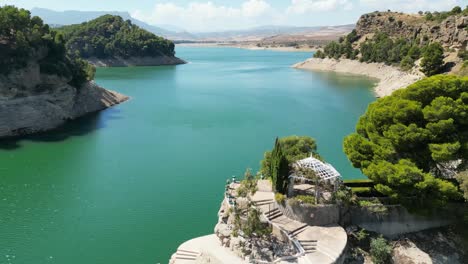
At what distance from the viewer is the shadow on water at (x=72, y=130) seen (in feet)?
170

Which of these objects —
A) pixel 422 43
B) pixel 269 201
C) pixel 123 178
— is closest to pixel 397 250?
pixel 269 201

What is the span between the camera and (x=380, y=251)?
23094 mm

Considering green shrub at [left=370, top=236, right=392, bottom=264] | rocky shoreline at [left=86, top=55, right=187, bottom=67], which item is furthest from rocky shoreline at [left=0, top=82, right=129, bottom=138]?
rocky shoreline at [left=86, top=55, right=187, bottom=67]

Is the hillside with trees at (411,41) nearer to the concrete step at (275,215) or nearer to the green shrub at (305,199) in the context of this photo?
the green shrub at (305,199)

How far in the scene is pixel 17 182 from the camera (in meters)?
38.1

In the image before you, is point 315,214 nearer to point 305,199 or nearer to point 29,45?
point 305,199

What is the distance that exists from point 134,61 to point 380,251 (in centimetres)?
14688

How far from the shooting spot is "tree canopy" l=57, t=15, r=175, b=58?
15612cm

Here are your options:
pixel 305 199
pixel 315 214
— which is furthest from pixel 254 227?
pixel 315 214

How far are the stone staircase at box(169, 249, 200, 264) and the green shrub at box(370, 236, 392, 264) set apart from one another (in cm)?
998

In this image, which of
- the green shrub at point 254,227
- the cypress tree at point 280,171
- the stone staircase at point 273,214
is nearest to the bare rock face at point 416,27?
the cypress tree at point 280,171

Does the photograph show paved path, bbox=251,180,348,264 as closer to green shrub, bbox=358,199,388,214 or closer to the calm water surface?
green shrub, bbox=358,199,388,214

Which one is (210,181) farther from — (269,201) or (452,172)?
(452,172)

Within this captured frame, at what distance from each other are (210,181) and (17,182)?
17918 millimetres
